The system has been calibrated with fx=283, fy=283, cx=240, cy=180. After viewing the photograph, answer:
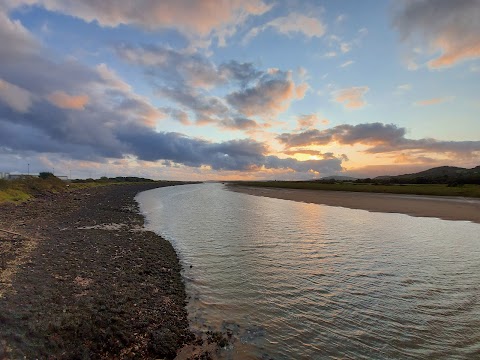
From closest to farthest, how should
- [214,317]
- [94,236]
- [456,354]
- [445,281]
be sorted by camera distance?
[456,354] → [214,317] → [445,281] → [94,236]

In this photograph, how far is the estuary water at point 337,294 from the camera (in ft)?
26.8

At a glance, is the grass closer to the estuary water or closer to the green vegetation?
the green vegetation

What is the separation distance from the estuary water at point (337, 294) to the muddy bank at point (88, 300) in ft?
3.88

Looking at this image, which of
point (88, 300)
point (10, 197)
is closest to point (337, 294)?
point (88, 300)

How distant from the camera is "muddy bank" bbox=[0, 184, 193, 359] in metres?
7.35

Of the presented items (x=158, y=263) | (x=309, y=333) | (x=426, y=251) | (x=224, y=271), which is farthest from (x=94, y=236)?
(x=426, y=251)

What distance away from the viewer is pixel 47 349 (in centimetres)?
693

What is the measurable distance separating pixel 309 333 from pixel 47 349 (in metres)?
7.10

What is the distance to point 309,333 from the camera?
8.70 m

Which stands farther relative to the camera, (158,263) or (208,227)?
(208,227)

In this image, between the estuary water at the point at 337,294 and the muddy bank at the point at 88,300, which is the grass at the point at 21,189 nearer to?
the muddy bank at the point at 88,300

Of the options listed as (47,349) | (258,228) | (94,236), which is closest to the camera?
(47,349)

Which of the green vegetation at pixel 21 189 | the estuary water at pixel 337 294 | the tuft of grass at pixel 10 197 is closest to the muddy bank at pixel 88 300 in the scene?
the estuary water at pixel 337 294

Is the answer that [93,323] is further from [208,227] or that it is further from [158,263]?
[208,227]
